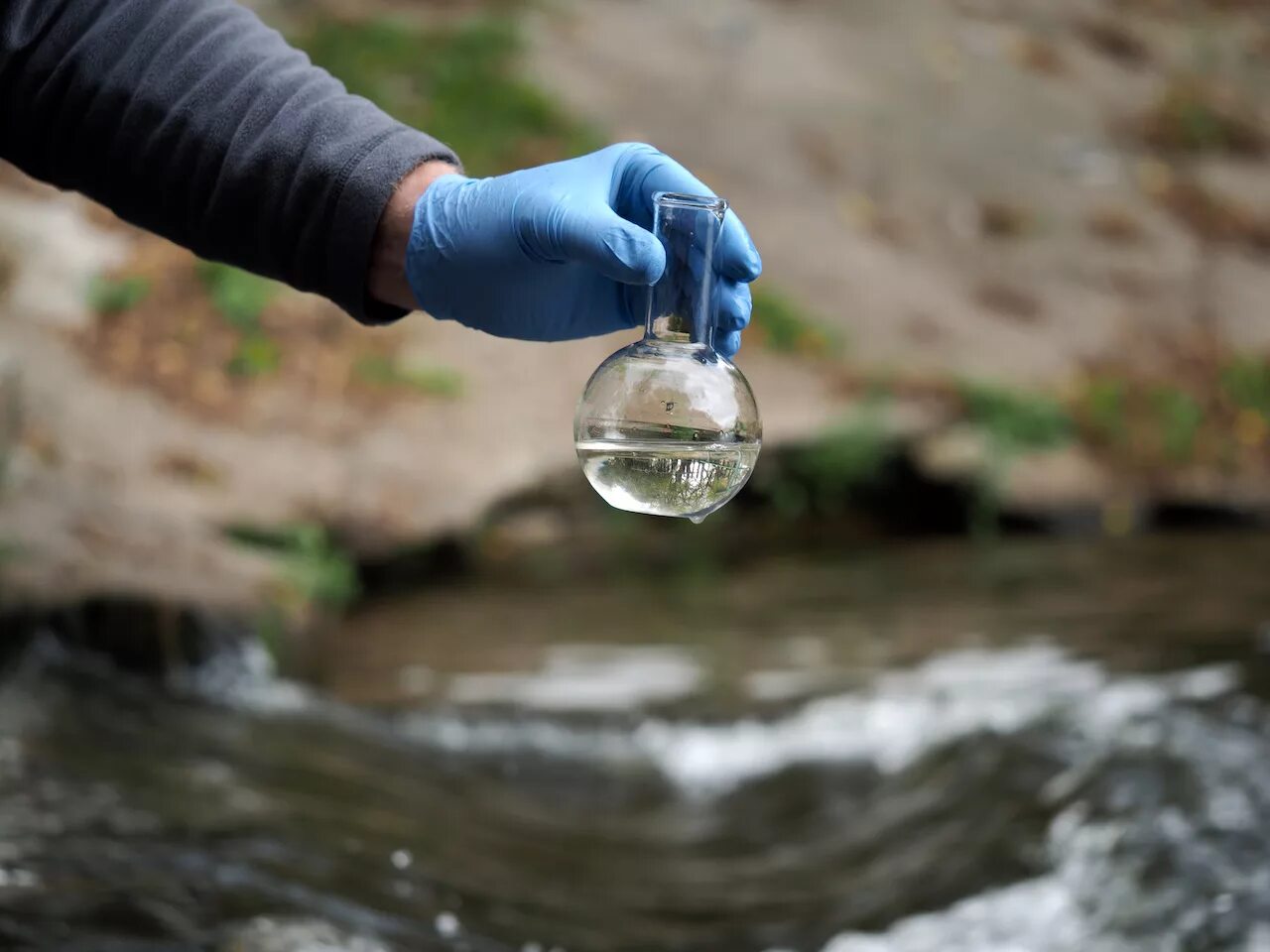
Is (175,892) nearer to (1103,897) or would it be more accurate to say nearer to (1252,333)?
(1103,897)

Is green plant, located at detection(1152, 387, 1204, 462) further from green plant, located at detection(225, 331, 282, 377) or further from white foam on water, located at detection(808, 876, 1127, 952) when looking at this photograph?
white foam on water, located at detection(808, 876, 1127, 952)

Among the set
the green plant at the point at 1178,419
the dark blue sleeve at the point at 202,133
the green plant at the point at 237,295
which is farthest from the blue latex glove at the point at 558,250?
the green plant at the point at 1178,419

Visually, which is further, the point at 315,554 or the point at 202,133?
the point at 315,554

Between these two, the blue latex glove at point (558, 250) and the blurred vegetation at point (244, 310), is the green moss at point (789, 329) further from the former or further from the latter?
the blue latex glove at point (558, 250)

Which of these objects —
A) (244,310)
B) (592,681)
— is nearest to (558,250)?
(592,681)

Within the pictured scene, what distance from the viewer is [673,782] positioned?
12.9ft

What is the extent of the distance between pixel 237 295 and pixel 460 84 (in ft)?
8.98

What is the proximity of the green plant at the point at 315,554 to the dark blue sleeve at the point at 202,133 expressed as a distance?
3183mm

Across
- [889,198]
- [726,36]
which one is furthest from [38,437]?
[726,36]

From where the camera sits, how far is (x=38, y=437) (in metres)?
5.52

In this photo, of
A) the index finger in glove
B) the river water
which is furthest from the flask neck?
the river water

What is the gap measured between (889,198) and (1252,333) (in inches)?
95.3

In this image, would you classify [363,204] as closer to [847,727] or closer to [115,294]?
[847,727]

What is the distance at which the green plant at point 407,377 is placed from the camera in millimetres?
6785
